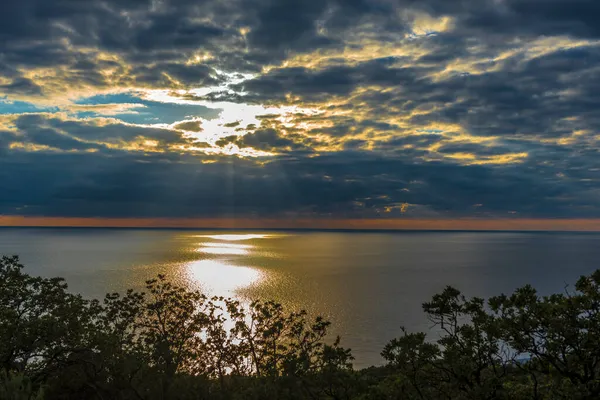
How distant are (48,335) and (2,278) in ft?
55.7

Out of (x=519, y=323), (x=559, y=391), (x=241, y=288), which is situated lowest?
(x=241, y=288)

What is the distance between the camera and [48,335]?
63.8ft

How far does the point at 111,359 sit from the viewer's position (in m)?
17.4

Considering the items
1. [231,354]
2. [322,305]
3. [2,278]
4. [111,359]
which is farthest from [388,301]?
[111,359]

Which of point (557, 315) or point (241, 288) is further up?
point (557, 315)

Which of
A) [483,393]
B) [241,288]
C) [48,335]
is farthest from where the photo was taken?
[241,288]

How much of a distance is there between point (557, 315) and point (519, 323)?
137cm

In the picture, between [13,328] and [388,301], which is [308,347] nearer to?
[13,328]

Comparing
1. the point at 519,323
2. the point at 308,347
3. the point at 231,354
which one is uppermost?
the point at 519,323

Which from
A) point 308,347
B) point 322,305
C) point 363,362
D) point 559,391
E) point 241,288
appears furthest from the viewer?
point 241,288

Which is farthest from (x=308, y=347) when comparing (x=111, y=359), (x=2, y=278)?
(x=2, y=278)

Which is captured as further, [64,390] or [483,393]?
[64,390]

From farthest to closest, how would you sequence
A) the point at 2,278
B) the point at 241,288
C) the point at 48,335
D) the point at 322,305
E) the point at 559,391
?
→ the point at 241,288, the point at 322,305, the point at 2,278, the point at 48,335, the point at 559,391

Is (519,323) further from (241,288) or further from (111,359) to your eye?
(241,288)
